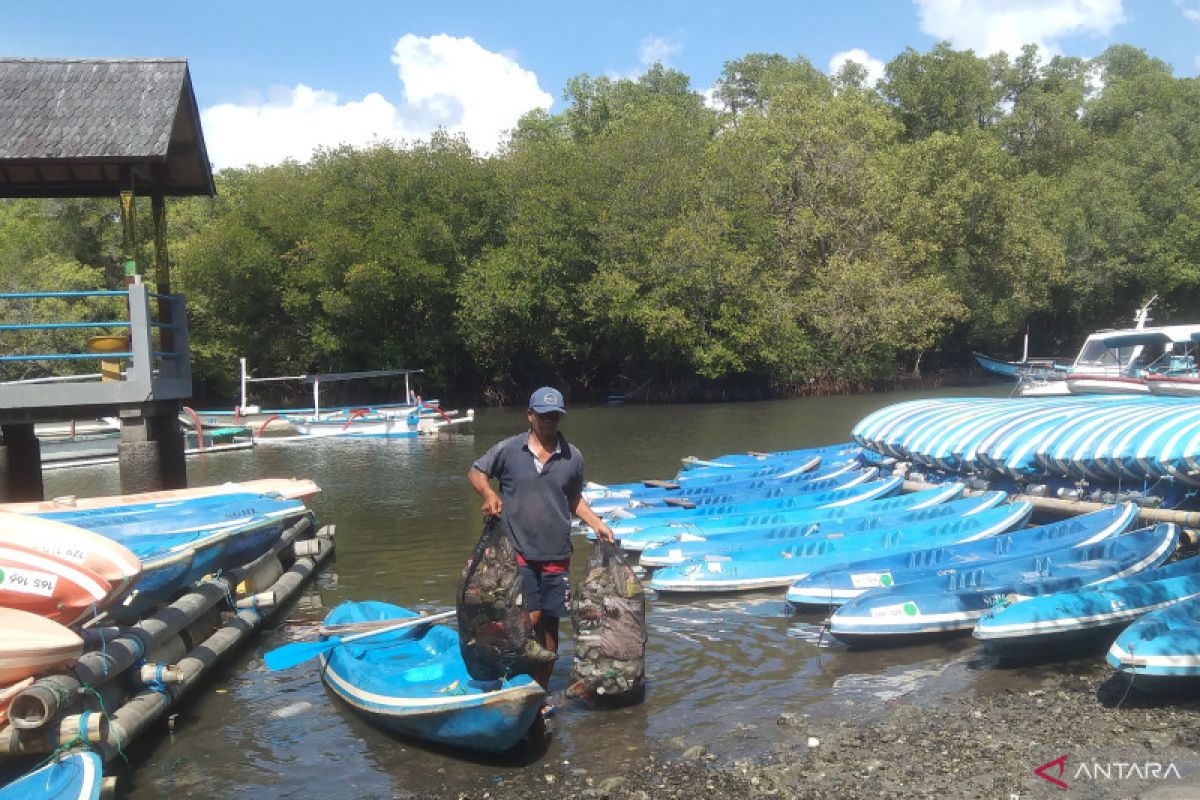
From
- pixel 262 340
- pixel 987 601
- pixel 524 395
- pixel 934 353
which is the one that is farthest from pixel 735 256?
pixel 987 601

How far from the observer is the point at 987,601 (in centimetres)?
888

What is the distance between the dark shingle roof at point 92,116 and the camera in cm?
1148

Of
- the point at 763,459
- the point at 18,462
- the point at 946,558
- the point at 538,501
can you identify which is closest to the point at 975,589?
the point at 946,558

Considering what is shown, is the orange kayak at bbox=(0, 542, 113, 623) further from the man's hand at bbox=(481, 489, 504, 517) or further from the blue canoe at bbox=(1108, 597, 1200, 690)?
the blue canoe at bbox=(1108, 597, 1200, 690)

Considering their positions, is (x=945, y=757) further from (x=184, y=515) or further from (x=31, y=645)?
(x=184, y=515)

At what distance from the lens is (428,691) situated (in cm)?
686

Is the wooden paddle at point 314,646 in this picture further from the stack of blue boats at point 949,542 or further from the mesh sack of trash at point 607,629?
the stack of blue boats at point 949,542

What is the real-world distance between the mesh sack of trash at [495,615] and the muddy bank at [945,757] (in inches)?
26.6

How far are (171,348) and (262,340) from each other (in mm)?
33893

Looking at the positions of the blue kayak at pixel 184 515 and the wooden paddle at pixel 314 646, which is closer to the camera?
the wooden paddle at pixel 314 646

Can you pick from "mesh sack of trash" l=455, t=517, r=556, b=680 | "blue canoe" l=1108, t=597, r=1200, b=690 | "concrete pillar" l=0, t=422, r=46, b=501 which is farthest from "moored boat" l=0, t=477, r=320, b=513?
"blue canoe" l=1108, t=597, r=1200, b=690

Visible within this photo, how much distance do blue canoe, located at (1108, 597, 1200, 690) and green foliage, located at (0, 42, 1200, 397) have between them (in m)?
33.7

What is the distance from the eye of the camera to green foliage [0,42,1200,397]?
41.4 meters

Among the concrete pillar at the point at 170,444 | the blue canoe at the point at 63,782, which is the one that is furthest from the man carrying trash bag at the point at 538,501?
the concrete pillar at the point at 170,444
